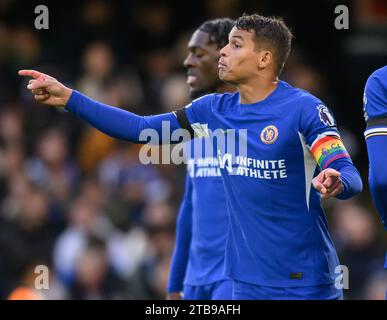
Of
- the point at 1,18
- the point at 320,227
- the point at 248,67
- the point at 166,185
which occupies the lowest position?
the point at 320,227

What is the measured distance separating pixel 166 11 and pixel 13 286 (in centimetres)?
501

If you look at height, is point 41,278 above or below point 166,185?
below

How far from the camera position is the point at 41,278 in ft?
26.5

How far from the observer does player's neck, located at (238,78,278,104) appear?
16.6 ft

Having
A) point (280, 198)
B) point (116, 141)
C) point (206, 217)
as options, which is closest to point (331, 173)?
point (280, 198)

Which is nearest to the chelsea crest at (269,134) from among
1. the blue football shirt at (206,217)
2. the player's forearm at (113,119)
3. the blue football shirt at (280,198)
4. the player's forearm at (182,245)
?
Result: the blue football shirt at (280,198)

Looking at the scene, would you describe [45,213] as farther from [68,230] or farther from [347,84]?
[347,84]

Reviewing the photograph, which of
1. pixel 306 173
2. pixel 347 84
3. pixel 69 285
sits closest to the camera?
pixel 306 173

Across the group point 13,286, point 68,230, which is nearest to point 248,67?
point 13,286

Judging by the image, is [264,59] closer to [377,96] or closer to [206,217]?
[377,96]

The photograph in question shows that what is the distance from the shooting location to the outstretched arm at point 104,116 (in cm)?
497

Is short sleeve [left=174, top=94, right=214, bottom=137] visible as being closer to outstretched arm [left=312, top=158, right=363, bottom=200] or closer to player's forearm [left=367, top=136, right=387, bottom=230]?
outstretched arm [left=312, top=158, right=363, bottom=200]

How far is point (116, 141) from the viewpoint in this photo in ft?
35.1

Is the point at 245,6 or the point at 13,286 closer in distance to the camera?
the point at 13,286
